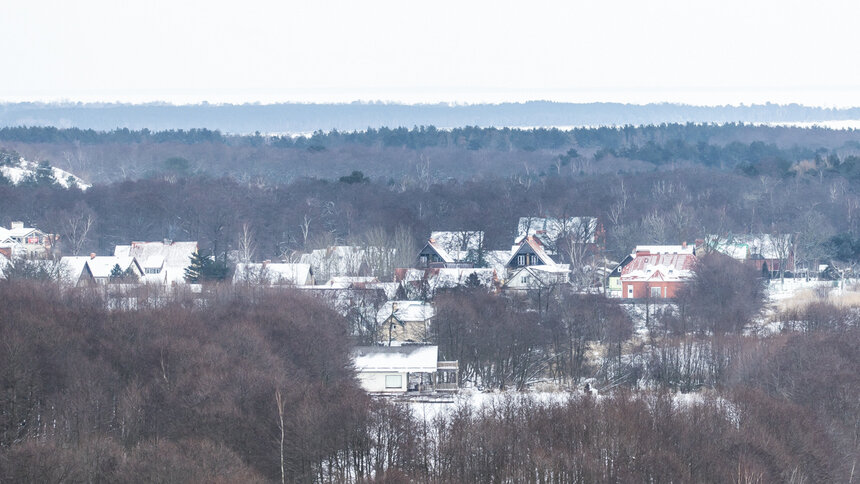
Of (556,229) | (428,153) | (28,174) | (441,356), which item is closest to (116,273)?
(441,356)

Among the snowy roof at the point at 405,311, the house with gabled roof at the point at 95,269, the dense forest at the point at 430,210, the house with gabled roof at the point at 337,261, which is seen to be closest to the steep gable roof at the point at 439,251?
the dense forest at the point at 430,210

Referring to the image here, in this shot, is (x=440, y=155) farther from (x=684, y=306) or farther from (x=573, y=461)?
(x=573, y=461)

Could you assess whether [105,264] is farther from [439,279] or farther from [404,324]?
[404,324]

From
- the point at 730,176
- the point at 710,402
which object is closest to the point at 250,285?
the point at 710,402

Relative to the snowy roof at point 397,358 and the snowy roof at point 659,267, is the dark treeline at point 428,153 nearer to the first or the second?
the snowy roof at point 659,267

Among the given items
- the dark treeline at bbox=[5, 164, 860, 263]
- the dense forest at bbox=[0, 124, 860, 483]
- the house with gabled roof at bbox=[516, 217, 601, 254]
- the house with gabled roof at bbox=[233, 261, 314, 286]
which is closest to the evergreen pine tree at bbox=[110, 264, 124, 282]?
the house with gabled roof at bbox=[233, 261, 314, 286]
